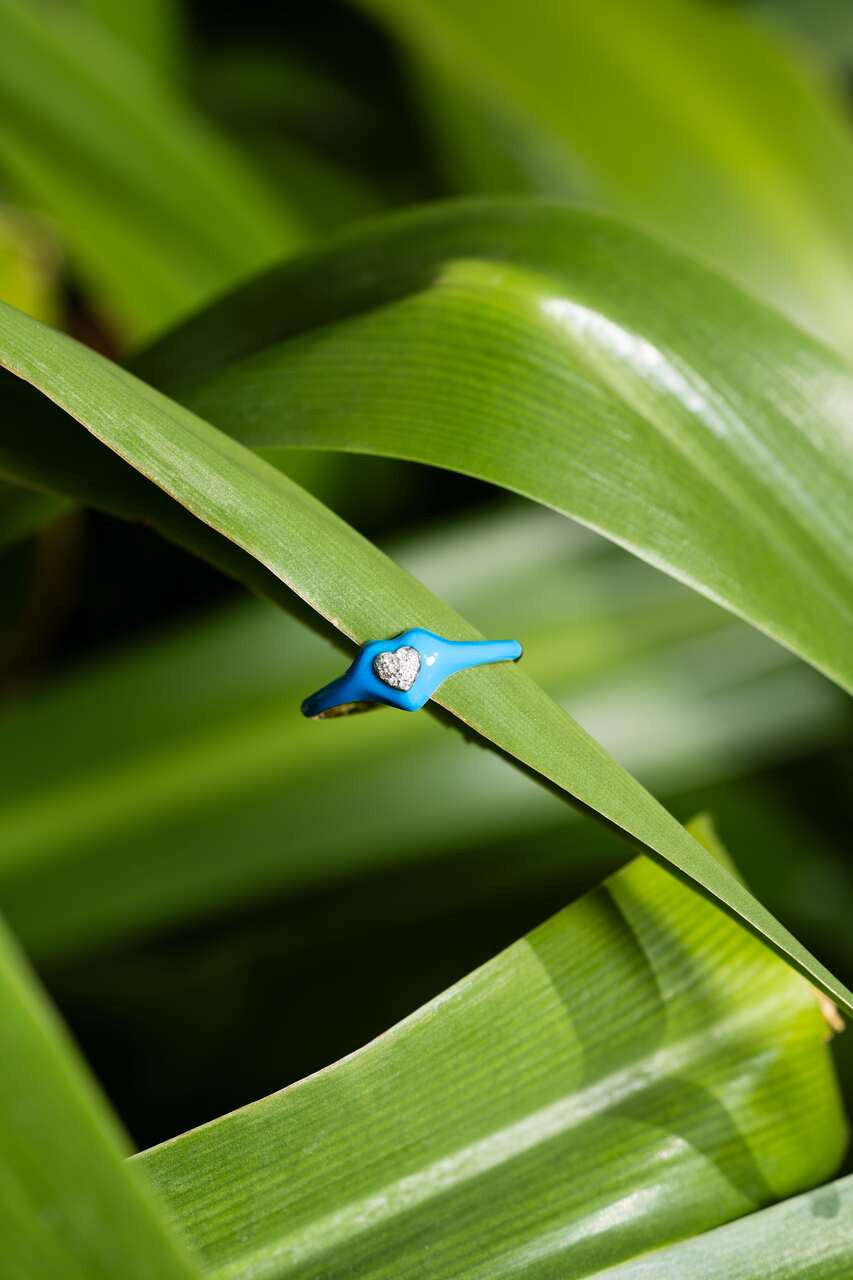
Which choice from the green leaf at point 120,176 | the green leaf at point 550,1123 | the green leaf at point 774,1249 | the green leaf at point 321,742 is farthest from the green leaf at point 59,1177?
the green leaf at point 120,176

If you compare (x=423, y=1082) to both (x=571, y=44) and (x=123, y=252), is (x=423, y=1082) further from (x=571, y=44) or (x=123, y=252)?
(x=571, y=44)

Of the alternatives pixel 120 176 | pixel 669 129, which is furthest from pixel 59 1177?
pixel 669 129

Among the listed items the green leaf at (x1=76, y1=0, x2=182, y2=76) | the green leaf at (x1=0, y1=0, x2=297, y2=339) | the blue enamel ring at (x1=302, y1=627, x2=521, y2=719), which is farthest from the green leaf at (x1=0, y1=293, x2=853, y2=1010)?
the green leaf at (x1=76, y1=0, x2=182, y2=76)

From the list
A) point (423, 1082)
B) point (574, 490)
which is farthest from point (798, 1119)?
point (574, 490)

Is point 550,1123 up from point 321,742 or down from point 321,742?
down

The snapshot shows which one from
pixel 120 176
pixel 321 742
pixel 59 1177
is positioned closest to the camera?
pixel 59 1177

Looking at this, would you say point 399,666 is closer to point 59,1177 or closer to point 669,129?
point 59,1177

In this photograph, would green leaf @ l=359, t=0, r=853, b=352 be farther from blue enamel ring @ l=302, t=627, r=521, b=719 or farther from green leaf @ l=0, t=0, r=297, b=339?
blue enamel ring @ l=302, t=627, r=521, b=719
